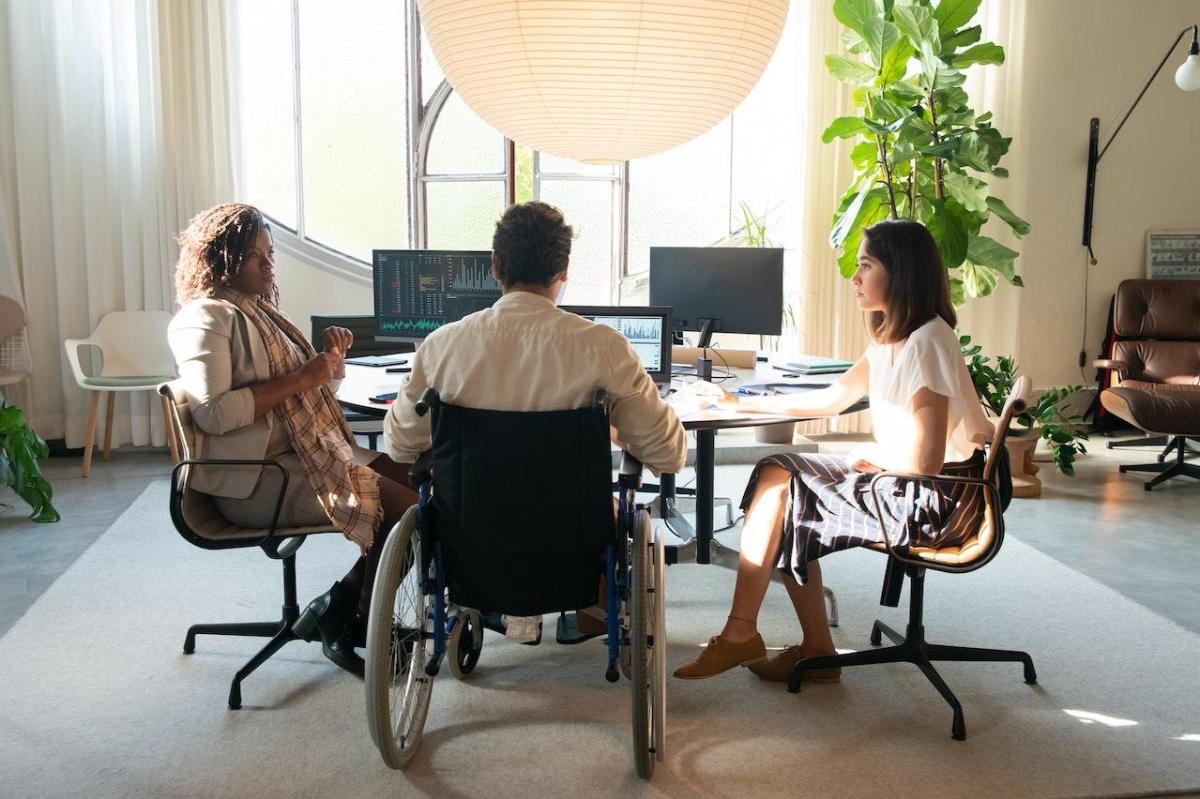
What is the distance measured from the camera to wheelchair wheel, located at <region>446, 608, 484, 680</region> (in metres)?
2.63

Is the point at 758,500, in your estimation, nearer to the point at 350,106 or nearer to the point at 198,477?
the point at 198,477

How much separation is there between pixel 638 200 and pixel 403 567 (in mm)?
3934

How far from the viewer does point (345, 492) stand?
8.12 feet

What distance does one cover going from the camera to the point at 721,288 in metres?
3.71

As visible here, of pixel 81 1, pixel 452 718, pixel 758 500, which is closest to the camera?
pixel 452 718

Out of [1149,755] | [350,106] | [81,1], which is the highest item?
[81,1]

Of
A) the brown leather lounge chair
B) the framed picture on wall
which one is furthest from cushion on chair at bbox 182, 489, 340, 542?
the framed picture on wall

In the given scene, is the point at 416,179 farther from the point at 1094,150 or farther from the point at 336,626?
the point at 1094,150

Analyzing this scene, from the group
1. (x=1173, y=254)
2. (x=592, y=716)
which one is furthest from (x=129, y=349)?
(x=1173, y=254)

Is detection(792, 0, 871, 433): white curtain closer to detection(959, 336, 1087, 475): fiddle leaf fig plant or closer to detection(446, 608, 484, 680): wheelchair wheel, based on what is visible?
detection(959, 336, 1087, 475): fiddle leaf fig plant

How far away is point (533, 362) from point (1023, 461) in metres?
3.29

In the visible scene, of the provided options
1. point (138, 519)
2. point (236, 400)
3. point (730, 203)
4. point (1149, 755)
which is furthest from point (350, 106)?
point (1149, 755)

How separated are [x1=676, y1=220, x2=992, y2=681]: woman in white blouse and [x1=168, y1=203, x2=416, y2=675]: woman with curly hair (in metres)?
0.85

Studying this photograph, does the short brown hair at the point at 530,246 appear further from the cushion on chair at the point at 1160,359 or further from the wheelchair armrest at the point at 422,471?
the cushion on chair at the point at 1160,359
